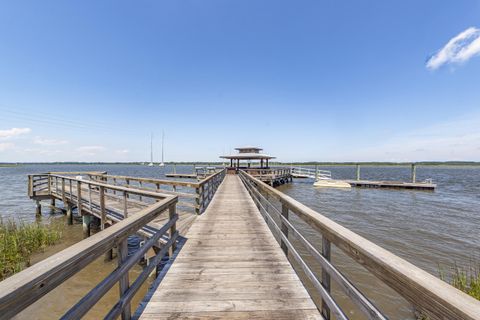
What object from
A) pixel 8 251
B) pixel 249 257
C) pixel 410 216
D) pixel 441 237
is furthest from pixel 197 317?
pixel 410 216

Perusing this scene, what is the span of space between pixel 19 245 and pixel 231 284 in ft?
24.1

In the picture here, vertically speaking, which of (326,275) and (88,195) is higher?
(326,275)

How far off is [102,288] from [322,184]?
24230mm

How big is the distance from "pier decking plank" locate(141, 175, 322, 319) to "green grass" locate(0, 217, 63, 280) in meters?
4.65

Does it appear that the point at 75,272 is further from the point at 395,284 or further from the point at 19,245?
the point at 19,245

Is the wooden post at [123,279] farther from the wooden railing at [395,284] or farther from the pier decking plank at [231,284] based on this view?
the wooden railing at [395,284]

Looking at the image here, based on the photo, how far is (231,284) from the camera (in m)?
2.59

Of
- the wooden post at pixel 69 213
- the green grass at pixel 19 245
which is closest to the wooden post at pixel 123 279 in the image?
the green grass at pixel 19 245

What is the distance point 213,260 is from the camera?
3.23m

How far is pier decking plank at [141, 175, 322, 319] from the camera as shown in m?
2.10

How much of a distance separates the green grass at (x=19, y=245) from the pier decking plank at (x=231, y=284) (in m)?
4.65

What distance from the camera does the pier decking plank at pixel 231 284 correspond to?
2098mm

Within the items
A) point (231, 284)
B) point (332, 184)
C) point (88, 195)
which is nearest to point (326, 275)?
point (231, 284)

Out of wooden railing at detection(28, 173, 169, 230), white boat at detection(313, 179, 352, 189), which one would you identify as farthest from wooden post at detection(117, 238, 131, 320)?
white boat at detection(313, 179, 352, 189)
